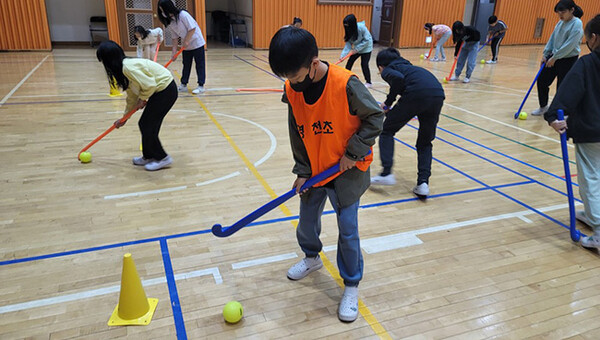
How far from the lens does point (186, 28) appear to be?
21.5 feet

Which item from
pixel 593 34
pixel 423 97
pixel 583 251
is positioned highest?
Answer: pixel 593 34

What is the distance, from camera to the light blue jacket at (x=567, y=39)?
5.35 meters

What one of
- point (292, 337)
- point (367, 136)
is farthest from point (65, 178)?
point (367, 136)

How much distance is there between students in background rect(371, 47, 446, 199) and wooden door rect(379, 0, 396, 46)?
12348 mm

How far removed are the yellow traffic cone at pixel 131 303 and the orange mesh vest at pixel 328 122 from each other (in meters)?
0.99

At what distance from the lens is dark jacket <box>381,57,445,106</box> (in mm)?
3301

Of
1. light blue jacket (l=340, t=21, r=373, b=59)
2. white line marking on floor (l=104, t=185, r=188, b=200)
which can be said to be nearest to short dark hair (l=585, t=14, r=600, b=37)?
white line marking on floor (l=104, t=185, r=188, b=200)

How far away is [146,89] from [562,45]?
5.17m

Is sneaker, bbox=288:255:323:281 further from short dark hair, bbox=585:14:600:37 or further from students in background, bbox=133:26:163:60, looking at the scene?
students in background, bbox=133:26:163:60

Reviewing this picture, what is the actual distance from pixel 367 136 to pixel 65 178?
2955mm

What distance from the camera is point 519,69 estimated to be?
428 inches

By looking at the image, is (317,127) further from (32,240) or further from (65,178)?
(65,178)

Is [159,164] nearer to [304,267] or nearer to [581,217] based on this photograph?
[304,267]

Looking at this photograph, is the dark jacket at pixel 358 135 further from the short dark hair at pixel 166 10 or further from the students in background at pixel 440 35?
the students in background at pixel 440 35
